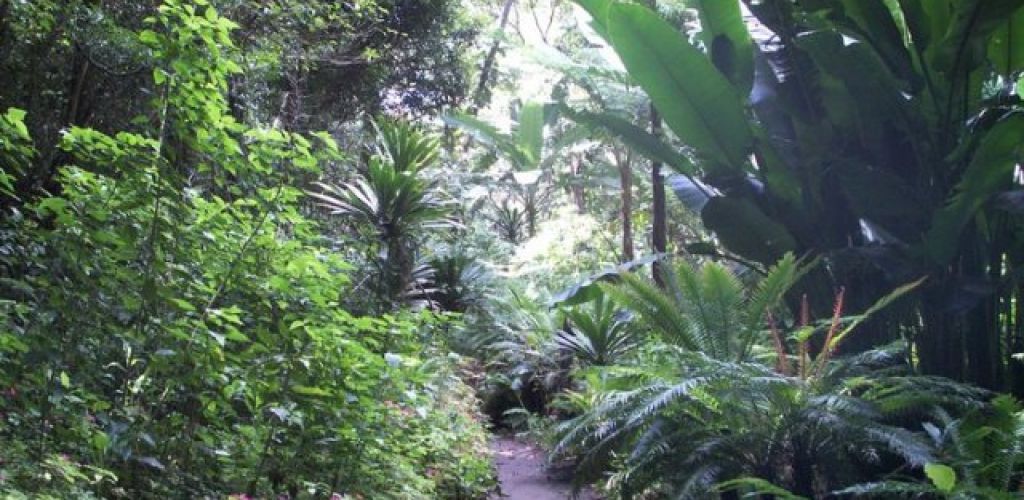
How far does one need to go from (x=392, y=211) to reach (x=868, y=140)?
3.64m

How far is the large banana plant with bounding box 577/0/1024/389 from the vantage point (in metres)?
3.77

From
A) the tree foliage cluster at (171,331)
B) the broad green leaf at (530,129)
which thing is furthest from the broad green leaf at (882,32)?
the broad green leaf at (530,129)

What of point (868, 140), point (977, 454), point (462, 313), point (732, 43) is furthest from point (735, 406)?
point (732, 43)

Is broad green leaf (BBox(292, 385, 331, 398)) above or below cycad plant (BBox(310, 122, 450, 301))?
below

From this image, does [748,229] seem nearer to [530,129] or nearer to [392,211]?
[392,211]

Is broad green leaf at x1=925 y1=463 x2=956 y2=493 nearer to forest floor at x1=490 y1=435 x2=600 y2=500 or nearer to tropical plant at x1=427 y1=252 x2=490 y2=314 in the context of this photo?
forest floor at x1=490 y1=435 x2=600 y2=500

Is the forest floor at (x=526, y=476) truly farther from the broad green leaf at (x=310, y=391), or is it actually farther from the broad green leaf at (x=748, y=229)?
the broad green leaf at (x=310, y=391)

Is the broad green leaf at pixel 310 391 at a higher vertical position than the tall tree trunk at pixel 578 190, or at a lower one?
lower

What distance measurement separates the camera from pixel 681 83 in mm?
4359

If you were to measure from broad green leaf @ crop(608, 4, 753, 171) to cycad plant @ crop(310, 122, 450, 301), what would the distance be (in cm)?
248

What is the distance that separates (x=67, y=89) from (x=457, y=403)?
3366 mm

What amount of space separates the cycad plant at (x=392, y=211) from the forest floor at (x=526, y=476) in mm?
1710

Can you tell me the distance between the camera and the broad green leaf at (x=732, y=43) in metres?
4.64

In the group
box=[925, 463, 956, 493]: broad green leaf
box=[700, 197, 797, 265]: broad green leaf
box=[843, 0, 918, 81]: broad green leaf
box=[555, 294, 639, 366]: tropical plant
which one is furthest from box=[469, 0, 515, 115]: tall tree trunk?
box=[925, 463, 956, 493]: broad green leaf
